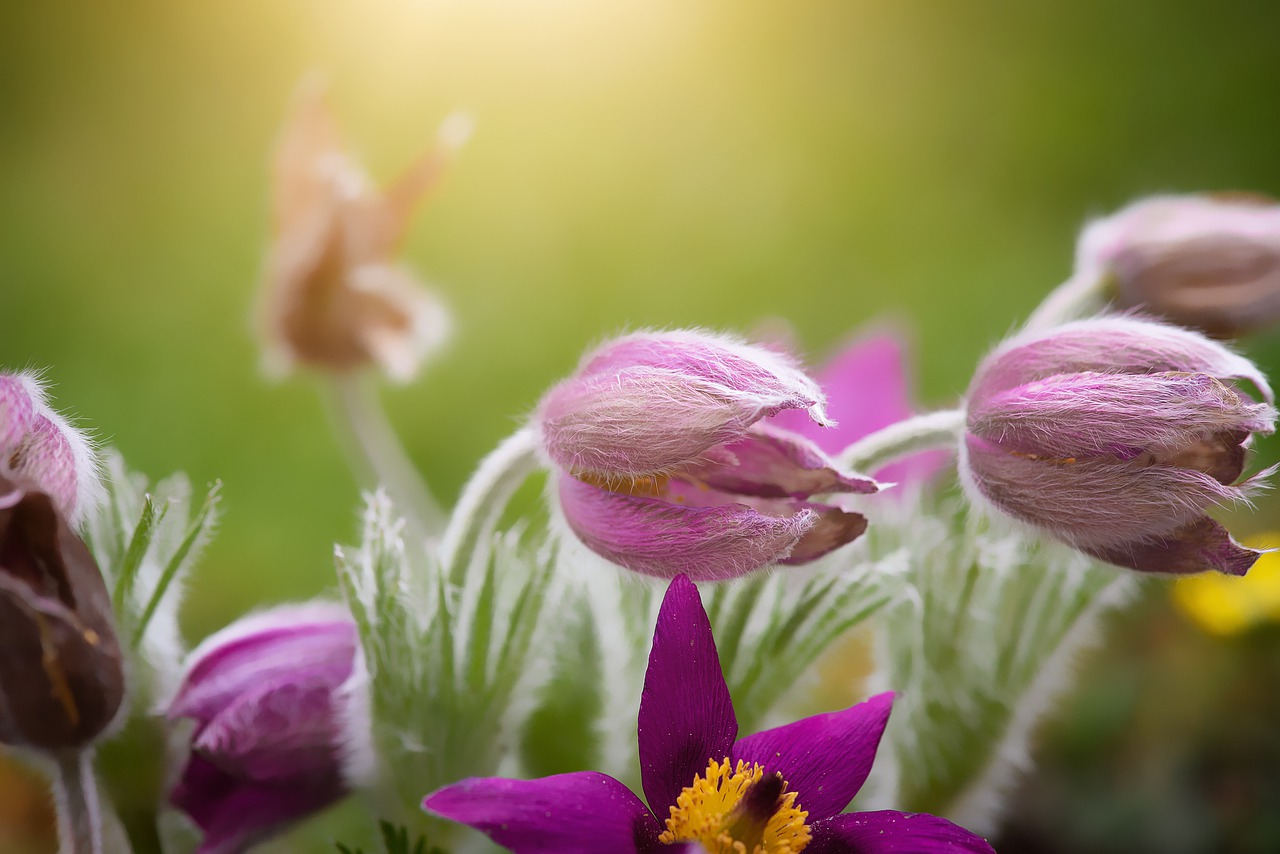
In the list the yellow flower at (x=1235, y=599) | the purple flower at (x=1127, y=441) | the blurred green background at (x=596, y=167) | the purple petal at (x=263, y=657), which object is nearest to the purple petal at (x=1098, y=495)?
the purple flower at (x=1127, y=441)

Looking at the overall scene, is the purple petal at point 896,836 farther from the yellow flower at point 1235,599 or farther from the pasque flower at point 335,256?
the yellow flower at point 1235,599

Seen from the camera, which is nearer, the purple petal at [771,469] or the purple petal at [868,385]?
the purple petal at [771,469]

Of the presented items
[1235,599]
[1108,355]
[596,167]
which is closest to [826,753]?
[1108,355]

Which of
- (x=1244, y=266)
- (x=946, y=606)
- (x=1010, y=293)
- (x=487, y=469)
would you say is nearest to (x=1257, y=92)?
(x=1010, y=293)

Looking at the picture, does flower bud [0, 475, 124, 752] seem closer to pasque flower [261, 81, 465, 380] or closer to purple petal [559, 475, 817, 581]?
purple petal [559, 475, 817, 581]

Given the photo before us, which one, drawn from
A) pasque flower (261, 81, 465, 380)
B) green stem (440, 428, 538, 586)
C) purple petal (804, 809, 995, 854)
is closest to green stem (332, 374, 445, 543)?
pasque flower (261, 81, 465, 380)
